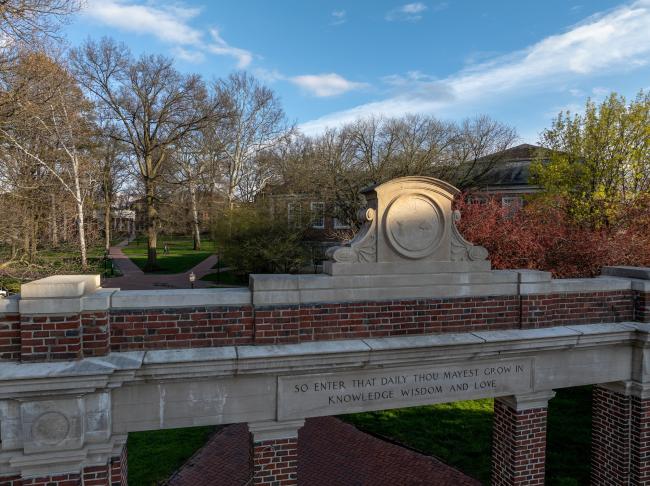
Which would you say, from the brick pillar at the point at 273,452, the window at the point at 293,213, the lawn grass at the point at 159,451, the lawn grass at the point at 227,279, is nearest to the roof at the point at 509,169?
the window at the point at 293,213

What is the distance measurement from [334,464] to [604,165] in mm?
15638

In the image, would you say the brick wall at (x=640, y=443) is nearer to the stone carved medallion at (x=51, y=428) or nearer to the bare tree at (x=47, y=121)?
the stone carved medallion at (x=51, y=428)

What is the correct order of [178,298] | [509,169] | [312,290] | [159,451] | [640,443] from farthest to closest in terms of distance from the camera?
[509,169]
[159,451]
[640,443]
[312,290]
[178,298]

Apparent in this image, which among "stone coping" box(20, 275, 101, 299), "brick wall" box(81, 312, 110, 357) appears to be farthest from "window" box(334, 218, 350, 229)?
"stone coping" box(20, 275, 101, 299)

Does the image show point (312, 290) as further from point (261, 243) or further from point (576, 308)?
point (261, 243)

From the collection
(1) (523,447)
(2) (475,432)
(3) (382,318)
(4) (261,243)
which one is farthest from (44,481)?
(4) (261,243)

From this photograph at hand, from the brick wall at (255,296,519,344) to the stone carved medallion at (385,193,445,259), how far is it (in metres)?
0.66

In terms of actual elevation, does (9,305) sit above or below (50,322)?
above

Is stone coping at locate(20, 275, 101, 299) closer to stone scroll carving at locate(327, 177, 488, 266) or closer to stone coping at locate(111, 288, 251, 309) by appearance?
stone coping at locate(111, 288, 251, 309)

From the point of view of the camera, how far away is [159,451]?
9188 millimetres

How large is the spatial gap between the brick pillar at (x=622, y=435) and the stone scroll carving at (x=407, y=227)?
132 inches

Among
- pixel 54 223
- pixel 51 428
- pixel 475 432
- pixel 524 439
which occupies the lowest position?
pixel 475 432

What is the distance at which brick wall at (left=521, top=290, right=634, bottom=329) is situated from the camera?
5828 mm

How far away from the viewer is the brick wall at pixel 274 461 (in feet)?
16.2
